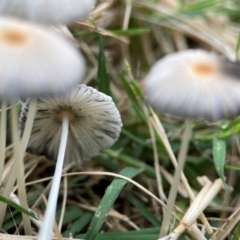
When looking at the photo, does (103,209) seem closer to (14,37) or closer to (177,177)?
(177,177)

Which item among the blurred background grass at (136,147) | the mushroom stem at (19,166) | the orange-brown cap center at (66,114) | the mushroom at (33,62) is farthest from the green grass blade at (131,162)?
the mushroom at (33,62)

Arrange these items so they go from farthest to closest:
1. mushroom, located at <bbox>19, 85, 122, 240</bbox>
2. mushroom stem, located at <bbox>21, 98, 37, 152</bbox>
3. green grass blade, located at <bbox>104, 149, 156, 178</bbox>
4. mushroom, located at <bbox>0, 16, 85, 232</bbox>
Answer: green grass blade, located at <bbox>104, 149, 156, 178</bbox> < mushroom, located at <bbox>19, 85, 122, 240</bbox> < mushroom stem, located at <bbox>21, 98, 37, 152</bbox> < mushroom, located at <bbox>0, 16, 85, 232</bbox>

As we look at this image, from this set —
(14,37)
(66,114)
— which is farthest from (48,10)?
(66,114)

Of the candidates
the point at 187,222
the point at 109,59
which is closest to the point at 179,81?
the point at 187,222

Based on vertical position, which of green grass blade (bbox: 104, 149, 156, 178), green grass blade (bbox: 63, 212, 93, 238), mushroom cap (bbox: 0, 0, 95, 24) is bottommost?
green grass blade (bbox: 63, 212, 93, 238)

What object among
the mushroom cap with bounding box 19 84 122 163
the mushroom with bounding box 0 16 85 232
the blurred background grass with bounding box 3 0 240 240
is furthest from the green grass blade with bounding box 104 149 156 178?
the mushroom with bounding box 0 16 85 232

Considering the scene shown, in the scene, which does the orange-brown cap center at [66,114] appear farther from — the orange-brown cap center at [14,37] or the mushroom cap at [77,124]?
the orange-brown cap center at [14,37]

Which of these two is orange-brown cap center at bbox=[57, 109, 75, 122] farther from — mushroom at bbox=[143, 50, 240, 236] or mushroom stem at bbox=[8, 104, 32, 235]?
mushroom at bbox=[143, 50, 240, 236]
